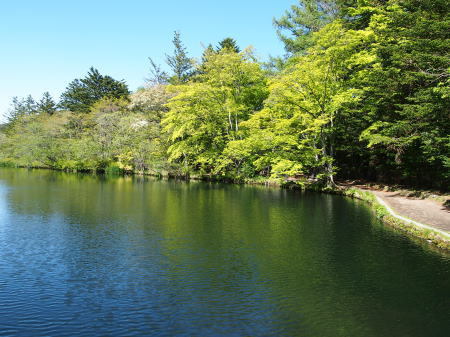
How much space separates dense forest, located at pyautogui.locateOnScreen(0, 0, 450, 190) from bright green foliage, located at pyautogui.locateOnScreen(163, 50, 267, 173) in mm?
141

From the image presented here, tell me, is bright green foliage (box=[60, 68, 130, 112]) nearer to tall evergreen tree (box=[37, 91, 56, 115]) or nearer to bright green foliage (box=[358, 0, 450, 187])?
tall evergreen tree (box=[37, 91, 56, 115])

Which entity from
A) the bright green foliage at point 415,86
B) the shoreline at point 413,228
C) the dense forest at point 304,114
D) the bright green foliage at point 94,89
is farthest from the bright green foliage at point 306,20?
the bright green foliage at point 94,89

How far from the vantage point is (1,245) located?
12.7 m

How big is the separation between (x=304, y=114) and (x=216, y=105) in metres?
12.0

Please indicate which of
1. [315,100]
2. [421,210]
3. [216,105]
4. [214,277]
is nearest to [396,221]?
[421,210]

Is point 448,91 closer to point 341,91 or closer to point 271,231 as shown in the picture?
point 271,231

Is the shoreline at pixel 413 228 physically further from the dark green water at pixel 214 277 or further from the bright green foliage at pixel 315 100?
the bright green foliage at pixel 315 100

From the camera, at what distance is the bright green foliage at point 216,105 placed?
37.6 m

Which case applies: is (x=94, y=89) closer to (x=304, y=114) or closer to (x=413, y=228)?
(x=304, y=114)

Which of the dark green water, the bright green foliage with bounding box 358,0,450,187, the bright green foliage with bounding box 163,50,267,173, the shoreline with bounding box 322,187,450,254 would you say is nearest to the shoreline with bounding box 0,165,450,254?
the shoreline with bounding box 322,187,450,254

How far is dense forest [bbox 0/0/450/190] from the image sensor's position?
20688mm

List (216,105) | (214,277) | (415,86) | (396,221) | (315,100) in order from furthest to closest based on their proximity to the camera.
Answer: (216,105) < (315,100) < (415,86) < (396,221) < (214,277)

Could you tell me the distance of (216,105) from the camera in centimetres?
3906

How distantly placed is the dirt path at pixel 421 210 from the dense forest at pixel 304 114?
1957mm
